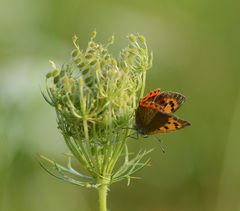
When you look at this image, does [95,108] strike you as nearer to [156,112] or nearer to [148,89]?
[156,112]

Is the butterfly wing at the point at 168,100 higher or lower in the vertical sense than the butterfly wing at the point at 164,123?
higher

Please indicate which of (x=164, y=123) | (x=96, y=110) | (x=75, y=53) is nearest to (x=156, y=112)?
(x=164, y=123)

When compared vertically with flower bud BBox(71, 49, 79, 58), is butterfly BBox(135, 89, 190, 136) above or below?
below

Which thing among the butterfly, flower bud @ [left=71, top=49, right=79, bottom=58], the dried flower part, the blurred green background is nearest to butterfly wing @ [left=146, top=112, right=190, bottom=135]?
the butterfly

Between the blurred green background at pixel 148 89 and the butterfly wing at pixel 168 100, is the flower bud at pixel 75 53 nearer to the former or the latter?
the butterfly wing at pixel 168 100

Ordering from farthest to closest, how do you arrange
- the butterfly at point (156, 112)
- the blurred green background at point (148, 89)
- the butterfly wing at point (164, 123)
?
the blurred green background at point (148, 89)
the butterfly at point (156, 112)
the butterfly wing at point (164, 123)

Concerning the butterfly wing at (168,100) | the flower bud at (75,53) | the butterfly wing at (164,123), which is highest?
the flower bud at (75,53)

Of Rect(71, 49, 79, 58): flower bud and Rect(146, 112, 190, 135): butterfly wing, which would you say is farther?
Rect(71, 49, 79, 58): flower bud

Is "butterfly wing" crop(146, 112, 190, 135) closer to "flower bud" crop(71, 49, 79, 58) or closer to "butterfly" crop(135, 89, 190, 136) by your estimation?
"butterfly" crop(135, 89, 190, 136)

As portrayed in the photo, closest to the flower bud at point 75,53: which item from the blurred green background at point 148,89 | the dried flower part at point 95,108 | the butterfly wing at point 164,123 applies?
the dried flower part at point 95,108
